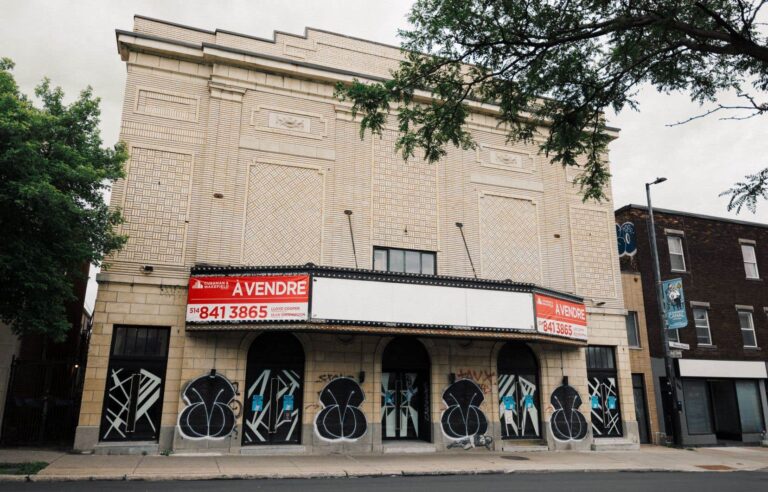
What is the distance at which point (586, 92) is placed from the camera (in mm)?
11898

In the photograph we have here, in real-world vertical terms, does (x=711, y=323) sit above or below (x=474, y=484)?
above

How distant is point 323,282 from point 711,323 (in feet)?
65.5

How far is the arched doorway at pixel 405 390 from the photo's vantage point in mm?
18000

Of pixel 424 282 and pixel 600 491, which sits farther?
pixel 424 282

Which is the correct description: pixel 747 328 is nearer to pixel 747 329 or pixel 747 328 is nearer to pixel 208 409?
pixel 747 329

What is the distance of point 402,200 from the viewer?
19.5 meters

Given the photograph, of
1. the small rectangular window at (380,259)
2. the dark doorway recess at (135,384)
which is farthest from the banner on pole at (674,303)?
the dark doorway recess at (135,384)

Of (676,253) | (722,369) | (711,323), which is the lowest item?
(722,369)

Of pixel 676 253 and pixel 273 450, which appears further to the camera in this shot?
pixel 676 253

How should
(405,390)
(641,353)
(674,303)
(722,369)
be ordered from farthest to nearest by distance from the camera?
(722,369), (641,353), (674,303), (405,390)

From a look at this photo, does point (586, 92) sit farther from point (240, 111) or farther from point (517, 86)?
point (240, 111)

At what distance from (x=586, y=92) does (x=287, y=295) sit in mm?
8896

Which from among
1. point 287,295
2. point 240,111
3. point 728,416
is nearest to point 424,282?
point 287,295

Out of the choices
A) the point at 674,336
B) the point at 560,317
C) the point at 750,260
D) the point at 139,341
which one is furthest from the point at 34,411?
the point at 750,260
